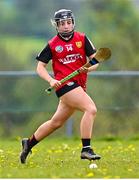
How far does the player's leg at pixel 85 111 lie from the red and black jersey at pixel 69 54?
0.21 meters

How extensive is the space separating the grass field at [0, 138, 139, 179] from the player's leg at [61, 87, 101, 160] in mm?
193

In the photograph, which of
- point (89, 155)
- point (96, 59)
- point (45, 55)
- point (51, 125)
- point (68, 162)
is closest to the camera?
point (89, 155)

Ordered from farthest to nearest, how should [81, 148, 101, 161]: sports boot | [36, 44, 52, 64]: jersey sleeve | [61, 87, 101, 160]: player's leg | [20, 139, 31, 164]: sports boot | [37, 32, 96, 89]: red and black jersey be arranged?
[20, 139, 31, 164]: sports boot → [36, 44, 52, 64]: jersey sleeve → [37, 32, 96, 89]: red and black jersey → [61, 87, 101, 160]: player's leg → [81, 148, 101, 161]: sports boot

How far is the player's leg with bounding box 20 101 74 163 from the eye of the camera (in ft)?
36.0

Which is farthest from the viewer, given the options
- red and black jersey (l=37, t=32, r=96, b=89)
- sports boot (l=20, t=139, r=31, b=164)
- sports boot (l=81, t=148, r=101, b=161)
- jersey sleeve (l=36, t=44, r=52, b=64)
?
sports boot (l=20, t=139, r=31, b=164)

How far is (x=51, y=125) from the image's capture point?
1111 centimetres

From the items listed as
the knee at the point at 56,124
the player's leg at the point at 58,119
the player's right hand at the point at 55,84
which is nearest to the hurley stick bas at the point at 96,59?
the player's right hand at the point at 55,84

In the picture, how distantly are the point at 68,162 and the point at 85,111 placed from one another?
3.14 ft

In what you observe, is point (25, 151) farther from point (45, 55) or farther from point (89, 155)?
point (45, 55)

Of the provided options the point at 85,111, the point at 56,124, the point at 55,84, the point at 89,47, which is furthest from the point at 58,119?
the point at 89,47

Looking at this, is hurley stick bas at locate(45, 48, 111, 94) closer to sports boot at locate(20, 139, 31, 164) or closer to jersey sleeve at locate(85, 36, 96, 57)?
jersey sleeve at locate(85, 36, 96, 57)

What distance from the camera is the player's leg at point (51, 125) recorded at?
10961 mm

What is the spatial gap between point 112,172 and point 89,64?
1.52 meters

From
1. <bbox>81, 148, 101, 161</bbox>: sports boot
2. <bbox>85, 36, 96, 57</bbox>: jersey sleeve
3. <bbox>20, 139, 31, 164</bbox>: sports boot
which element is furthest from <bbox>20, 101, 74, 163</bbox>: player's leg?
<bbox>85, 36, 96, 57</bbox>: jersey sleeve
